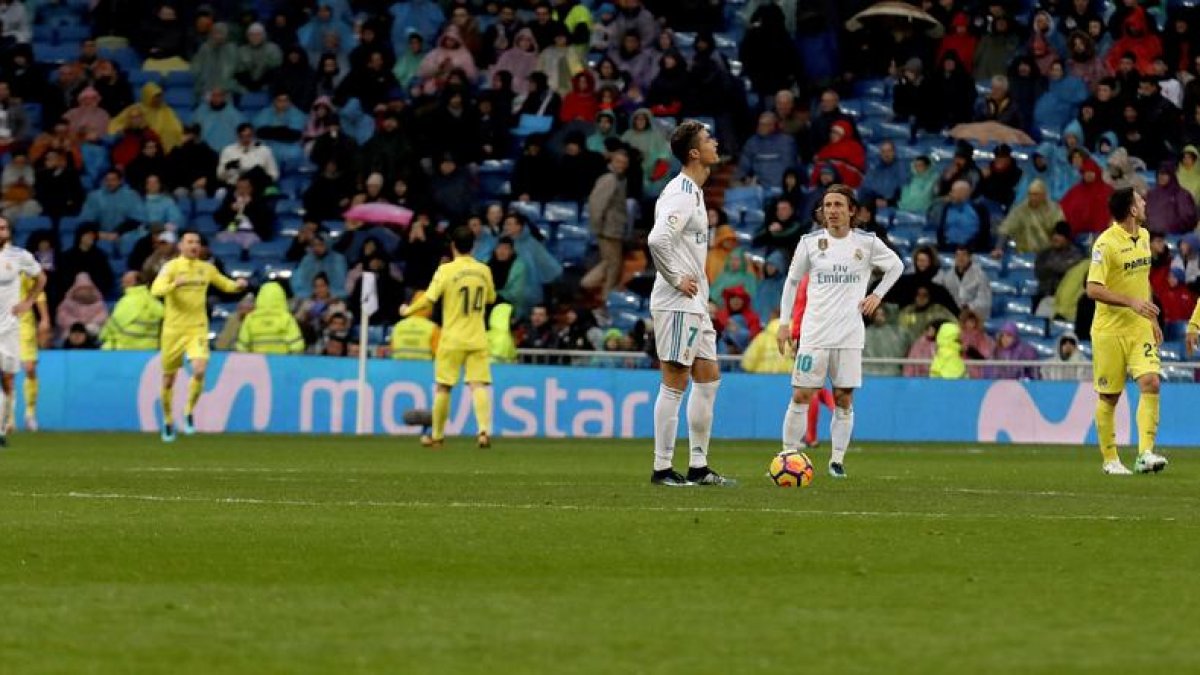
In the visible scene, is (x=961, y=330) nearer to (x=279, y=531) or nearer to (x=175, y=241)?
(x=175, y=241)

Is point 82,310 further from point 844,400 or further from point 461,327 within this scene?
point 844,400

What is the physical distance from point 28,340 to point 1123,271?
50.7 feet

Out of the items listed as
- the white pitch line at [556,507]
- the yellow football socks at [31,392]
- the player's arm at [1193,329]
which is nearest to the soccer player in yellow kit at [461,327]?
the yellow football socks at [31,392]

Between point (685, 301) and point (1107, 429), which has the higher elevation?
point (685, 301)

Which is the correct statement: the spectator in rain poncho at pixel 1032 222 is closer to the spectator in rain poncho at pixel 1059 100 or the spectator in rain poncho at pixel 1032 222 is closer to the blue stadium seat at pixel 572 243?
the spectator in rain poncho at pixel 1059 100

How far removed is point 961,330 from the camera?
30.6 m

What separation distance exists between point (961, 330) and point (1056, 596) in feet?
71.4

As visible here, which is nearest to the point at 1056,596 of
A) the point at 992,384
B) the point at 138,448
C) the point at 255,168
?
the point at 138,448

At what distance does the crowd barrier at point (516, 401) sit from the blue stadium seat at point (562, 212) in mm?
4599

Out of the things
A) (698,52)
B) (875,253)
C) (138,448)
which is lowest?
(138,448)

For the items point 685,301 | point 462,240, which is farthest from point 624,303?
point 685,301

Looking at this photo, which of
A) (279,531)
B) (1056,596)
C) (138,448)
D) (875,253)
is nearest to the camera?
(1056,596)

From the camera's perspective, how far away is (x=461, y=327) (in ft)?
85.5

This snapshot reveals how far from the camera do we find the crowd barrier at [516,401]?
98.0 ft
